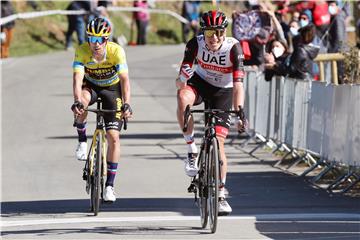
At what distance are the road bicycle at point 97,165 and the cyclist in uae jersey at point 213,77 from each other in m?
0.75

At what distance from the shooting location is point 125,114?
39.8 ft

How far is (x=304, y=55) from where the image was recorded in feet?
54.2

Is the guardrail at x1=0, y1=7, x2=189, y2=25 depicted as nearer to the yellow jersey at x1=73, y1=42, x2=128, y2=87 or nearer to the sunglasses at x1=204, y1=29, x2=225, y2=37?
the yellow jersey at x1=73, y1=42, x2=128, y2=87

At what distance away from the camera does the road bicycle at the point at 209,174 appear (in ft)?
36.1

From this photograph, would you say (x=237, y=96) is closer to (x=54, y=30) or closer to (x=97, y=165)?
(x=97, y=165)

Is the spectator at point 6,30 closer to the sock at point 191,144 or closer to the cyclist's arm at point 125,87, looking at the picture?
the cyclist's arm at point 125,87

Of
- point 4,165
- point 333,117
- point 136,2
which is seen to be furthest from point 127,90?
point 136,2

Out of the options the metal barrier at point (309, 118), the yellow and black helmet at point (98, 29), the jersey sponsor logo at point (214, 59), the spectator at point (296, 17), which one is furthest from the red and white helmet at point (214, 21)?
the spectator at point (296, 17)

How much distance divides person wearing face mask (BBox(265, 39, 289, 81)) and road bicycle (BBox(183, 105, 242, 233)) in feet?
18.1

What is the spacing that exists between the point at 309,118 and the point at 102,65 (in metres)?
3.82

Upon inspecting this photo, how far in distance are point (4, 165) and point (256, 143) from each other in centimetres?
422

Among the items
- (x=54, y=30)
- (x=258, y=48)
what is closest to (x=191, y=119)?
(x=258, y=48)

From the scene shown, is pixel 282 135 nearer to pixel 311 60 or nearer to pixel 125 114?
pixel 311 60

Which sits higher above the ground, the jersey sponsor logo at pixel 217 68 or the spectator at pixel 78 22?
the jersey sponsor logo at pixel 217 68
